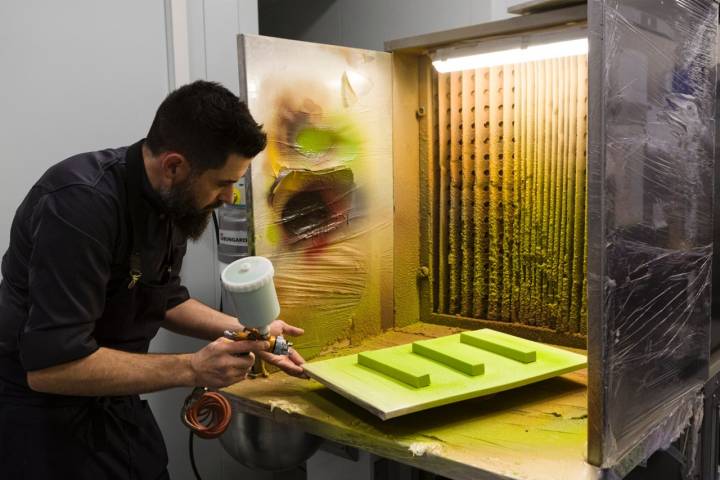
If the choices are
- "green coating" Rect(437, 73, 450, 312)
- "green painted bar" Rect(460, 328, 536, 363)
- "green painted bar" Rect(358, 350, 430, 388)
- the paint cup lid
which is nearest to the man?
the paint cup lid

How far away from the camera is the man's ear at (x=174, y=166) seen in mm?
1249

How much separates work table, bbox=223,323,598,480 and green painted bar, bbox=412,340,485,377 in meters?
0.07

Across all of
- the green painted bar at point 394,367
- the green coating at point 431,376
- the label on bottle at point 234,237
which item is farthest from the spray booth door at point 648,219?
the label on bottle at point 234,237

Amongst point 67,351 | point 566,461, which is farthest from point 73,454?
point 566,461

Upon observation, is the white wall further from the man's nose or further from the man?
the man's nose

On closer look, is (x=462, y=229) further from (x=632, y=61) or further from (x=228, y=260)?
(x=632, y=61)

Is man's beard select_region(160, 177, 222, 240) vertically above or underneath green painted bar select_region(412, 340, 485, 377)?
above

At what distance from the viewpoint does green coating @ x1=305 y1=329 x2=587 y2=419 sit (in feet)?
3.98

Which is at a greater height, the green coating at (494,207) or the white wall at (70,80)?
the white wall at (70,80)

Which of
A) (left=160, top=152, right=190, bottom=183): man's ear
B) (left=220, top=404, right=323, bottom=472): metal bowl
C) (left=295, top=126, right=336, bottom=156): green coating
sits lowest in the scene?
(left=220, top=404, right=323, bottom=472): metal bowl

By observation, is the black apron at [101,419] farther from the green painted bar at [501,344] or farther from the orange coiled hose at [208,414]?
the green painted bar at [501,344]

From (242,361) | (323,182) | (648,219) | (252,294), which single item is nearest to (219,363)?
(242,361)

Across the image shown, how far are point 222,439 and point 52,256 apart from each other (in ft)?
2.03

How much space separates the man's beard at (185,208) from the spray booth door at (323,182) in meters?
0.14
